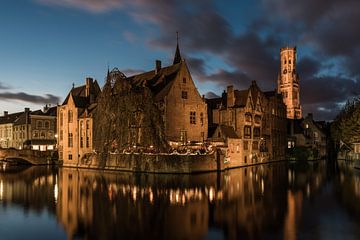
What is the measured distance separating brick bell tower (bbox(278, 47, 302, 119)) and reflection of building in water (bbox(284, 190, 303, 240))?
13270 centimetres

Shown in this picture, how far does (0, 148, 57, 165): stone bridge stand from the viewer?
71756 millimetres

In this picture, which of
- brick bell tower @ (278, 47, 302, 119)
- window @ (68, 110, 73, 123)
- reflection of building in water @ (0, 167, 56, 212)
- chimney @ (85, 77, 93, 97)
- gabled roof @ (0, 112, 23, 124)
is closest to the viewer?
reflection of building in water @ (0, 167, 56, 212)

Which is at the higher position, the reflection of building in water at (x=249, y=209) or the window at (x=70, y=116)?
the window at (x=70, y=116)

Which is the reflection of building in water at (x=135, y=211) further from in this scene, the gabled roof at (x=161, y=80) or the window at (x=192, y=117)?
the window at (x=192, y=117)

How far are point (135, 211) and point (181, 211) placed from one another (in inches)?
119

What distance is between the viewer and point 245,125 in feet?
219

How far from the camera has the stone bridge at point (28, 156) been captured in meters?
71.8

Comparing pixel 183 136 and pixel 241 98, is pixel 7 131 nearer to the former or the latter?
pixel 183 136

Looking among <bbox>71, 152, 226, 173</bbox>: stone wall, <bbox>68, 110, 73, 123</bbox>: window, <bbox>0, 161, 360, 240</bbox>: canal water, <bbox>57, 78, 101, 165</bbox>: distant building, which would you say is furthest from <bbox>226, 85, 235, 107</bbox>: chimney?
<bbox>0, 161, 360, 240</bbox>: canal water

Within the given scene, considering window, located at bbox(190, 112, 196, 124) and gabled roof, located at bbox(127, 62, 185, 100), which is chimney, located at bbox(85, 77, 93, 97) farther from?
window, located at bbox(190, 112, 196, 124)

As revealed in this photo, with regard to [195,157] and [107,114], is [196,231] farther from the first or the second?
[107,114]

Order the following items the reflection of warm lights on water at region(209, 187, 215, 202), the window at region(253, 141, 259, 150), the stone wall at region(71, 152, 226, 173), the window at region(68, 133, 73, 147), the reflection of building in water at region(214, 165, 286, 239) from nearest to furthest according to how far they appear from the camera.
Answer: the reflection of building in water at region(214, 165, 286, 239)
the reflection of warm lights on water at region(209, 187, 215, 202)
the stone wall at region(71, 152, 226, 173)
the window at region(68, 133, 73, 147)
the window at region(253, 141, 259, 150)

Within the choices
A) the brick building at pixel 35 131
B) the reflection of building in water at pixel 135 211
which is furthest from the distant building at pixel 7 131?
the reflection of building in water at pixel 135 211

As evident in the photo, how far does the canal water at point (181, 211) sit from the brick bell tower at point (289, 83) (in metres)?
127
